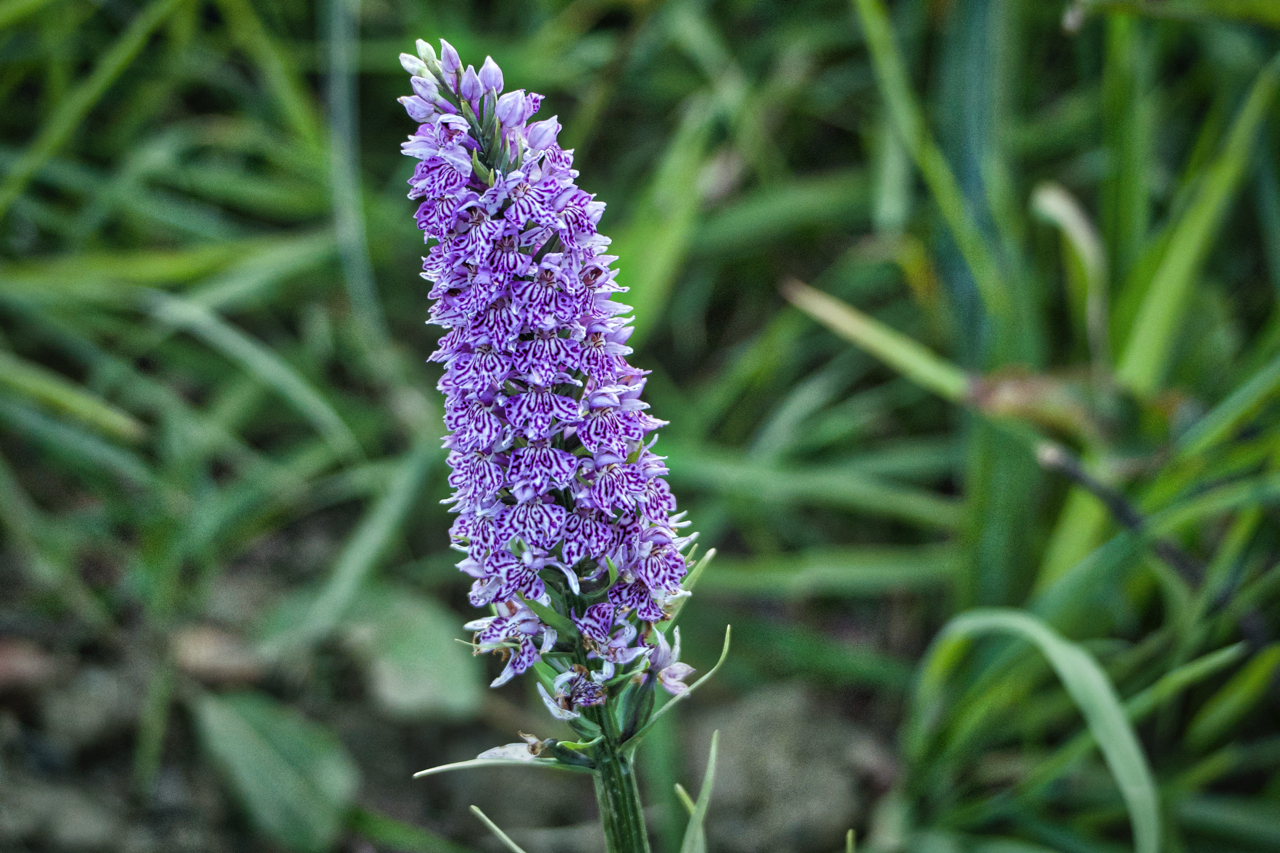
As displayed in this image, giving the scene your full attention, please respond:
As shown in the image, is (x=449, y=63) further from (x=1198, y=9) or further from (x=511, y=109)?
(x=1198, y=9)

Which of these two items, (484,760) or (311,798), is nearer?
(484,760)

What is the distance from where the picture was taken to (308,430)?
A: 3.05 m

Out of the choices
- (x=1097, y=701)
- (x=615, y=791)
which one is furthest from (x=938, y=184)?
(x=615, y=791)

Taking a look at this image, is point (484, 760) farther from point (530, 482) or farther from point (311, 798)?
point (311, 798)

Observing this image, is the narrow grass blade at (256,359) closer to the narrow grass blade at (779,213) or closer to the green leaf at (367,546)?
the green leaf at (367,546)

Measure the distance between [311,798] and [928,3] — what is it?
10.00 feet

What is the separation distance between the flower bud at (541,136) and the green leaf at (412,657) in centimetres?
158

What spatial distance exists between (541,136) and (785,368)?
2.09m

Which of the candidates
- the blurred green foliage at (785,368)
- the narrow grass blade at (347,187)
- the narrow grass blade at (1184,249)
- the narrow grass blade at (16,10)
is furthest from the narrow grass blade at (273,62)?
the narrow grass blade at (1184,249)

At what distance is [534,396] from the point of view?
94cm

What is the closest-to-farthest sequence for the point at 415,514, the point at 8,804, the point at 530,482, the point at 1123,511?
the point at 530,482, the point at 1123,511, the point at 8,804, the point at 415,514

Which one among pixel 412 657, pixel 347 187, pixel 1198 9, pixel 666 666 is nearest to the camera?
pixel 666 666

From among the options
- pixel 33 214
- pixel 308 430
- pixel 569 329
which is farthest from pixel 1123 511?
pixel 33 214

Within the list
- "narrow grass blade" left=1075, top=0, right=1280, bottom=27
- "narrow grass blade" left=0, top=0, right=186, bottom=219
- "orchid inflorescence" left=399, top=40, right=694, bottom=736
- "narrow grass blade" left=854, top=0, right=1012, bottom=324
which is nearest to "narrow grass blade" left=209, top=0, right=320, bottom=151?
"narrow grass blade" left=0, top=0, right=186, bottom=219
